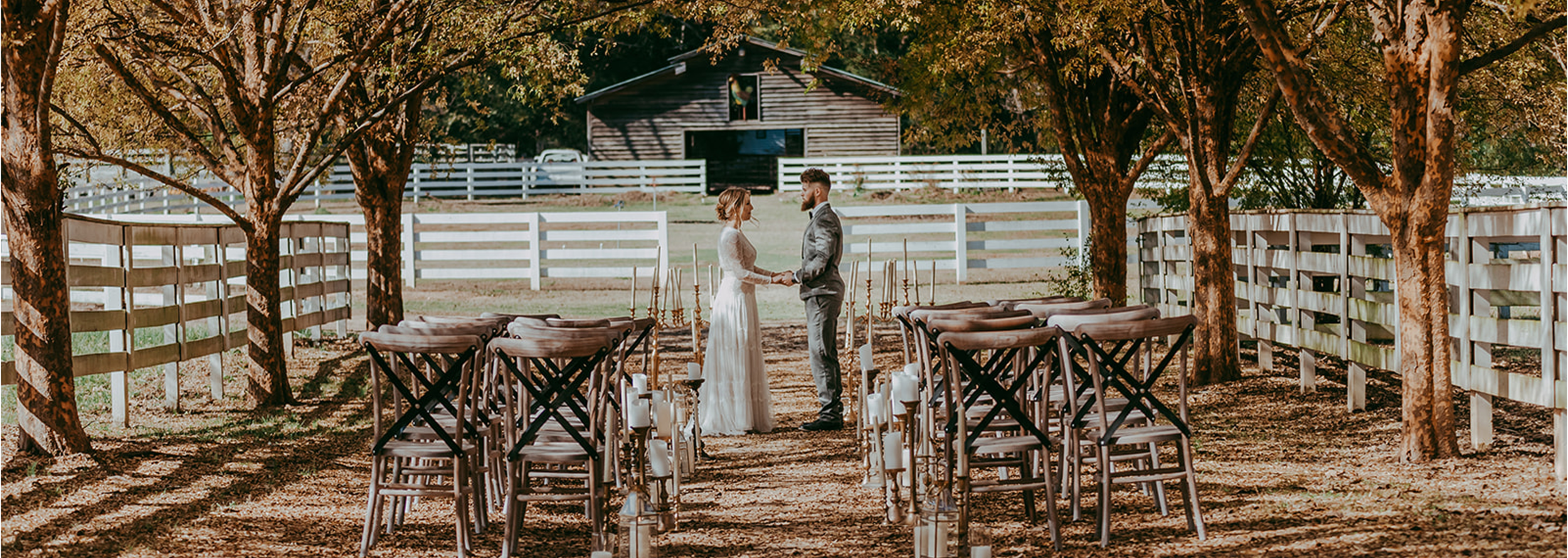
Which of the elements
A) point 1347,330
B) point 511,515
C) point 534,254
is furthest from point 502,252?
point 511,515

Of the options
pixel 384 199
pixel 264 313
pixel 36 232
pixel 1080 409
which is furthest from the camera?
pixel 384 199

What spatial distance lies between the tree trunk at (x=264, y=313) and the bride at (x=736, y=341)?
374cm

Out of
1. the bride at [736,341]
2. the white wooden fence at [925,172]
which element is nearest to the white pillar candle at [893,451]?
the bride at [736,341]

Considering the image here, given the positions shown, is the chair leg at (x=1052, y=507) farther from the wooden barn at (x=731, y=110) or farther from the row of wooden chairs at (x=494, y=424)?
the wooden barn at (x=731, y=110)

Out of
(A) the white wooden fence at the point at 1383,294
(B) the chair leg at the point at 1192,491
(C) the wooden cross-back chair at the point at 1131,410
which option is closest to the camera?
(C) the wooden cross-back chair at the point at 1131,410

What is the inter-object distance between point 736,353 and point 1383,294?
4802 mm

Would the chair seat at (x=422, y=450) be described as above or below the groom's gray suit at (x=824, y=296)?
below

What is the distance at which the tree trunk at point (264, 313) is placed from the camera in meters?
10.8

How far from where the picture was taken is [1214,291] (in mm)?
11195

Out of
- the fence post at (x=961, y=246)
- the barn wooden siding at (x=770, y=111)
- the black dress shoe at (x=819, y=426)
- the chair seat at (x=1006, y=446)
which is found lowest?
the black dress shoe at (x=819, y=426)

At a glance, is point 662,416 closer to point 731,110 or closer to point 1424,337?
point 1424,337

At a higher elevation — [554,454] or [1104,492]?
[554,454]

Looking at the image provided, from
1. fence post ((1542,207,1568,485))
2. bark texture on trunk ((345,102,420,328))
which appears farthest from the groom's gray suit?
bark texture on trunk ((345,102,420,328))

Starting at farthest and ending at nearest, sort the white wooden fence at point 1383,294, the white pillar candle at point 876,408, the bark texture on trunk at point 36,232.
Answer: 1. the bark texture on trunk at point 36,232
2. the white wooden fence at point 1383,294
3. the white pillar candle at point 876,408
